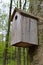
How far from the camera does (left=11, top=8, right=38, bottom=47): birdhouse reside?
8.71 feet

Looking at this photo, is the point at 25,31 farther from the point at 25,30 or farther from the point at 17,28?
the point at 17,28

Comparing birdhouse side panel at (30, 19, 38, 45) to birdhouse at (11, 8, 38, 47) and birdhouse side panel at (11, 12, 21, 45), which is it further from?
birdhouse side panel at (11, 12, 21, 45)

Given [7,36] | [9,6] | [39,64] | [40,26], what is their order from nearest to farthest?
[39,64] < [40,26] < [7,36] < [9,6]

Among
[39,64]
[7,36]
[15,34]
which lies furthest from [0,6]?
[39,64]

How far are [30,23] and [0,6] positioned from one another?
4811mm

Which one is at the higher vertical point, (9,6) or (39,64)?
(9,6)

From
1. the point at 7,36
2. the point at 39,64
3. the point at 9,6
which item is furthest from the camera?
the point at 9,6

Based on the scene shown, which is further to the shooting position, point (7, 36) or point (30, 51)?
point (7, 36)

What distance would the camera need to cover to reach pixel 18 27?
275 centimetres

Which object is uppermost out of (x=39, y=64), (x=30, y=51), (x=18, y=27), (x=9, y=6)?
(x=9, y=6)

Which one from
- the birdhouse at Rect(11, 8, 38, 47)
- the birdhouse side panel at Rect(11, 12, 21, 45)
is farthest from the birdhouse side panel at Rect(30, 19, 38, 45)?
the birdhouse side panel at Rect(11, 12, 21, 45)

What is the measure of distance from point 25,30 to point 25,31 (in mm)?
17

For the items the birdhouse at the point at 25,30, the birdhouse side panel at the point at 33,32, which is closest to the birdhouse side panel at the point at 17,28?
the birdhouse at the point at 25,30

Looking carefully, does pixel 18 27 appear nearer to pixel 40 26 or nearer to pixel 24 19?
pixel 24 19
